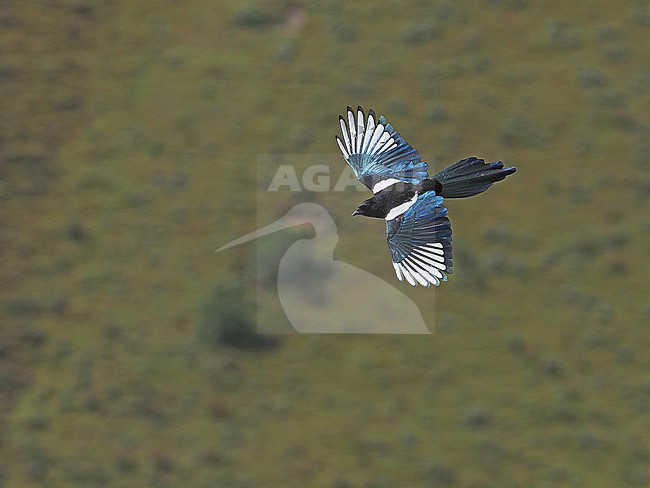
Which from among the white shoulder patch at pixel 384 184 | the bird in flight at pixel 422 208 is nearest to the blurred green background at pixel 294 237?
the white shoulder patch at pixel 384 184

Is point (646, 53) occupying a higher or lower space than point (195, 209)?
higher

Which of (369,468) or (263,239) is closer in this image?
(369,468)

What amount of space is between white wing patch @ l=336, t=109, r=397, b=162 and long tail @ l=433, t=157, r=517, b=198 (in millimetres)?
1716

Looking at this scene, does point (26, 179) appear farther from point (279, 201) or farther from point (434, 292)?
point (434, 292)

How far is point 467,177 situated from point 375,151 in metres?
2.01

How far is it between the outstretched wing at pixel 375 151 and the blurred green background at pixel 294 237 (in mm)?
10178

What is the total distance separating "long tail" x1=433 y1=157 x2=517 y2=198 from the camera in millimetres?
14625

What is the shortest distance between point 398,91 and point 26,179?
10.1 metres

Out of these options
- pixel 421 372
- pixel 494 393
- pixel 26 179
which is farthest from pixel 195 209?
pixel 494 393

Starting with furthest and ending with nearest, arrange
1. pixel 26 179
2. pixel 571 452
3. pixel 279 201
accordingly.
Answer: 1. pixel 26 179
2. pixel 279 201
3. pixel 571 452

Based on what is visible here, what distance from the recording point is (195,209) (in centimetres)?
2809

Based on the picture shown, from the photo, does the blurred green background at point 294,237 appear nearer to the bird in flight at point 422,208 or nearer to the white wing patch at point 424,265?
the bird in flight at point 422,208

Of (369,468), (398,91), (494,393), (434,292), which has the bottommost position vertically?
(369,468)

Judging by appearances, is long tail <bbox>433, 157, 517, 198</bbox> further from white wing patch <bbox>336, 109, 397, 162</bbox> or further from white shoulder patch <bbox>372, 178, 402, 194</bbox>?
white wing patch <bbox>336, 109, 397, 162</bbox>
